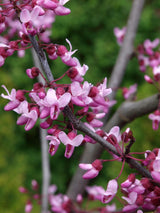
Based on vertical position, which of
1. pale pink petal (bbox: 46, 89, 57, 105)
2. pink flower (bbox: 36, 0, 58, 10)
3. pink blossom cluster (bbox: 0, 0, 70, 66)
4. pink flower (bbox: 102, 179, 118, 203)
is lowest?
pink flower (bbox: 102, 179, 118, 203)

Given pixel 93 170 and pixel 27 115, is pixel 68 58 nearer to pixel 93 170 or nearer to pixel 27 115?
pixel 27 115

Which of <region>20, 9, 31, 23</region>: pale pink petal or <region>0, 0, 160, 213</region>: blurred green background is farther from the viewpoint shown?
<region>0, 0, 160, 213</region>: blurred green background

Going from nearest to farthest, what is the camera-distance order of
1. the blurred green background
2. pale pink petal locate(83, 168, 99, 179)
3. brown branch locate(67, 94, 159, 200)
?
pale pink petal locate(83, 168, 99, 179), brown branch locate(67, 94, 159, 200), the blurred green background

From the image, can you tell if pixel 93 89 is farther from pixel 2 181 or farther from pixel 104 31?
pixel 104 31

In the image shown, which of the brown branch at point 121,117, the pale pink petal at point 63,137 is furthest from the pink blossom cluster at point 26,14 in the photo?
the brown branch at point 121,117

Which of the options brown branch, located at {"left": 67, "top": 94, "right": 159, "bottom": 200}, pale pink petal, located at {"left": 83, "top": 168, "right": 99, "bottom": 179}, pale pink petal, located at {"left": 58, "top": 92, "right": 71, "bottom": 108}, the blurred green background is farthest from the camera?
the blurred green background

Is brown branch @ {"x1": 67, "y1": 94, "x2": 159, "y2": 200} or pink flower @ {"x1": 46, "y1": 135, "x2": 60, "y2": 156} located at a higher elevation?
pink flower @ {"x1": 46, "y1": 135, "x2": 60, "y2": 156}

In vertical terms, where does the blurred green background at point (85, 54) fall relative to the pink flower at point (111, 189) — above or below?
below

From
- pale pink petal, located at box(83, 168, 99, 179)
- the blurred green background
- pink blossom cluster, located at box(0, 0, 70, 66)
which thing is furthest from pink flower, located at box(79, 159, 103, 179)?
the blurred green background

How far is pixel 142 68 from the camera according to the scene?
1.94 m

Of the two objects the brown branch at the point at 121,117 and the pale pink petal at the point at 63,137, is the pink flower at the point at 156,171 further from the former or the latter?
the brown branch at the point at 121,117

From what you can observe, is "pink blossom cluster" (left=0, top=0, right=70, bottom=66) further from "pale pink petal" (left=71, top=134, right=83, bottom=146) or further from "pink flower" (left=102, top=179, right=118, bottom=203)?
"pink flower" (left=102, top=179, right=118, bottom=203)

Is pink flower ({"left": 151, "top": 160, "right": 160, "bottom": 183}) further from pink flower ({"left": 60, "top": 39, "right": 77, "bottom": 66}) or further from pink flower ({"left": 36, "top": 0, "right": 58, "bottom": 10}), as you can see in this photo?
pink flower ({"left": 36, "top": 0, "right": 58, "bottom": 10})

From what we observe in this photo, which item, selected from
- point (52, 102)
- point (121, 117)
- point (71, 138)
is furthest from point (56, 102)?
point (121, 117)
